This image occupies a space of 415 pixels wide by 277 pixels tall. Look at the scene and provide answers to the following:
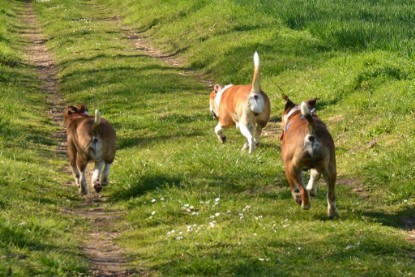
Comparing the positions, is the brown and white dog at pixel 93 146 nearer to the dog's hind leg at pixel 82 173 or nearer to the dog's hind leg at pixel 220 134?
the dog's hind leg at pixel 82 173

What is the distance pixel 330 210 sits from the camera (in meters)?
9.30

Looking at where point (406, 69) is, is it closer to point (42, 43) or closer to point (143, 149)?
point (143, 149)

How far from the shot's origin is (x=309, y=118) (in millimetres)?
8781

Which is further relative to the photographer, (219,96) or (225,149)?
(219,96)

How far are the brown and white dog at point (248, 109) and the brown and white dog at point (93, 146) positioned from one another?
6.87ft

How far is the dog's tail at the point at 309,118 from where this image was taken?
8695mm

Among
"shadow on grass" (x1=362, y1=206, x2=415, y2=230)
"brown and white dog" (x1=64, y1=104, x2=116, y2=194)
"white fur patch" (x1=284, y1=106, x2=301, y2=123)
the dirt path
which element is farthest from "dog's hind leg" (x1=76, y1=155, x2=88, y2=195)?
"shadow on grass" (x1=362, y1=206, x2=415, y2=230)

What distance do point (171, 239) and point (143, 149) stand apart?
5016 mm

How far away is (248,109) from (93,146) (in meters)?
2.45

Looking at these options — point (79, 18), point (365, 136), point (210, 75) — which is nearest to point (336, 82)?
point (365, 136)

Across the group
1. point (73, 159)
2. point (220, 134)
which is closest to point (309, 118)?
point (73, 159)

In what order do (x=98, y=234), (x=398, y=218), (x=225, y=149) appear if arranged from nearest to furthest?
(x=398, y=218)
(x=98, y=234)
(x=225, y=149)

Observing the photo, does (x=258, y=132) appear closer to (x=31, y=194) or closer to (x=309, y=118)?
(x=31, y=194)

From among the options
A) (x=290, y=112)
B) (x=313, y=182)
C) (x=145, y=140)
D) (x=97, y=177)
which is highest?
(x=290, y=112)
